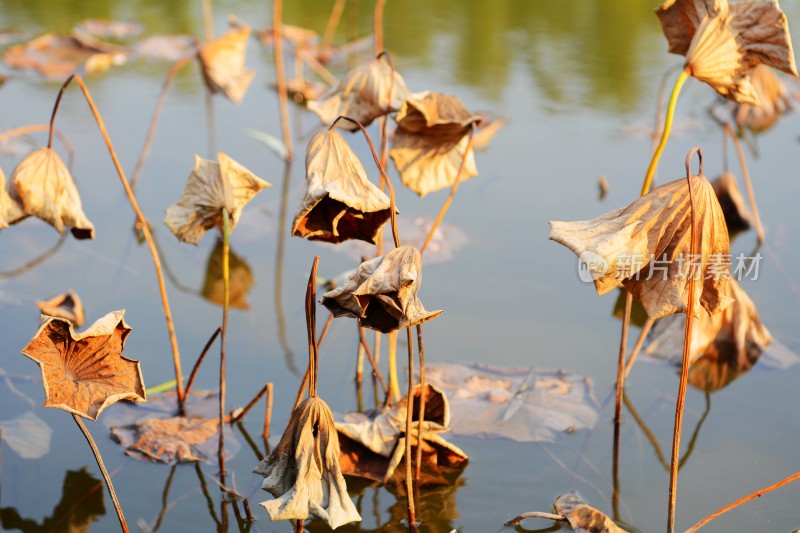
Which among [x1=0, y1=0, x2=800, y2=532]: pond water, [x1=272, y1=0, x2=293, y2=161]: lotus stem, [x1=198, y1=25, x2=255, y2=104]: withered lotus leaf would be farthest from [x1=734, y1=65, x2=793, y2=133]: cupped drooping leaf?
[x1=198, y1=25, x2=255, y2=104]: withered lotus leaf

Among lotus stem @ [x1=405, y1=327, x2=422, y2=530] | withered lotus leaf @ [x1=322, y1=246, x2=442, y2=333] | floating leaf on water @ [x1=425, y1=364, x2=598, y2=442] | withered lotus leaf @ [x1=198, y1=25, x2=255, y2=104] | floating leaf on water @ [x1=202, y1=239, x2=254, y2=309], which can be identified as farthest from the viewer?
withered lotus leaf @ [x1=198, y1=25, x2=255, y2=104]

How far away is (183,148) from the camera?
2279 mm

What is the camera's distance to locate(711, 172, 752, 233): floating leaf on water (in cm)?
194

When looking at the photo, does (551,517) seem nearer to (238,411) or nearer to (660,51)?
(238,411)

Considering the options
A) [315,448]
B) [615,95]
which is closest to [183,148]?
[615,95]

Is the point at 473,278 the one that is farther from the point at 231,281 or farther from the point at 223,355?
the point at 223,355

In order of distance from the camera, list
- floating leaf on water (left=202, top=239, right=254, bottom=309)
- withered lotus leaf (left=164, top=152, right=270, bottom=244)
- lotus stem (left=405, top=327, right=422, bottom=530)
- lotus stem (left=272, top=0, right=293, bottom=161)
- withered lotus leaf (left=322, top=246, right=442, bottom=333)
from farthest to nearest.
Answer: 1. lotus stem (left=272, top=0, right=293, bottom=161)
2. floating leaf on water (left=202, top=239, right=254, bottom=309)
3. withered lotus leaf (left=164, top=152, right=270, bottom=244)
4. lotus stem (left=405, top=327, right=422, bottom=530)
5. withered lotus leaf (left=322, top=246, right=442, bottom=333)

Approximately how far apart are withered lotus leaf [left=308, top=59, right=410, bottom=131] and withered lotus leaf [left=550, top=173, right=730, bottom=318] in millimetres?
358

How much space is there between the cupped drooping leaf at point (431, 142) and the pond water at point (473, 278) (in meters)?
0.36

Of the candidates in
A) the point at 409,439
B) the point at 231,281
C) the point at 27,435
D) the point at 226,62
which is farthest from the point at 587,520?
the point at 226,62

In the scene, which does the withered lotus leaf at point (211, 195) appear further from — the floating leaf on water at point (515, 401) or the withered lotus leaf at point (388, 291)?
the floating leaf on water at point (515, 401)

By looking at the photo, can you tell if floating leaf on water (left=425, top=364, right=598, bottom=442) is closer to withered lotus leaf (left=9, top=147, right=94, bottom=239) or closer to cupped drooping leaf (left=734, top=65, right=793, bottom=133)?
withered lotus leaf (left=9, top=147, right=94, bottom=239)

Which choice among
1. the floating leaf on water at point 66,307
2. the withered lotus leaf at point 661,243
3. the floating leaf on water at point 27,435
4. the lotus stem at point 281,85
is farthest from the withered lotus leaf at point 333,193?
the lotus stem at point 281,85

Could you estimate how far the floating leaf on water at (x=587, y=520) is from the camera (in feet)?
3.42
